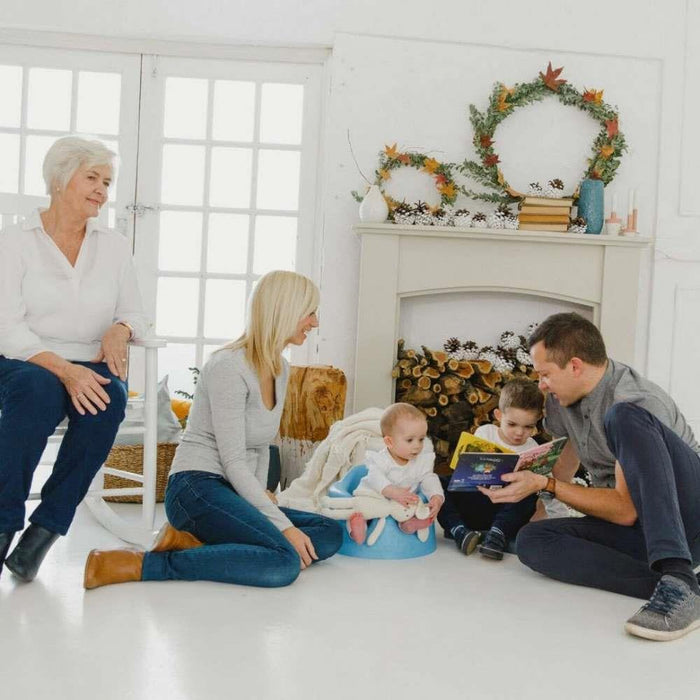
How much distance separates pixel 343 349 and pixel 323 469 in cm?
115

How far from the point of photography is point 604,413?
98.7 inches

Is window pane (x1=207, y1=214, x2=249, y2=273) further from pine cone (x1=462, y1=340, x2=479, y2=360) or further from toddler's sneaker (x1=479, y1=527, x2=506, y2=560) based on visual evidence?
toddler's sneaker (x1=479, y1=527, x2=506, y2=560)

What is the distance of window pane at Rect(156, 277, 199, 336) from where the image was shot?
4.46m

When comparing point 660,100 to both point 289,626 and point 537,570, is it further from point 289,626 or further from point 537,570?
point 289,626

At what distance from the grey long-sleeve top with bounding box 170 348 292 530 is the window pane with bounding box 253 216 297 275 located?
6.32 ft

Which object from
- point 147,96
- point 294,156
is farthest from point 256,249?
point 147,96

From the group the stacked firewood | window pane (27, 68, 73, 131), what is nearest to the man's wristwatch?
the stacked firewood

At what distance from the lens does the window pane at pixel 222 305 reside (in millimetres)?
4480

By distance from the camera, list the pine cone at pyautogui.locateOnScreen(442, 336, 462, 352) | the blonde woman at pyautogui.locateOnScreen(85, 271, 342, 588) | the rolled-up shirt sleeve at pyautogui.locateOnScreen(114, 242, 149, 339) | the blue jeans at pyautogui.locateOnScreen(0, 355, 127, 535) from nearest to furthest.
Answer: the blue jeans at pyautogui.locateOnScreen(0, 355, 127, 535)
the blonde woman at pyautogui.locateOnScreen(85, 271, 342, 588)
the rolled-up shirt sleeve at pyautogui.locateOnScreen(114, 242, 149, 339)
the pine cone at pyautogui.locateOnScreen(442, 336, 462, 352)

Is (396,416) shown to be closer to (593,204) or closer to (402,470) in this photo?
(402,470)

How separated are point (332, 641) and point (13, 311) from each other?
126cm

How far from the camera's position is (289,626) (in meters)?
2.11

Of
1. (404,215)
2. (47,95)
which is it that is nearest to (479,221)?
(404,215)

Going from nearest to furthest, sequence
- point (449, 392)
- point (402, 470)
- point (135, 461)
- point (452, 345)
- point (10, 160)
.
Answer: point (402, 470)
point (135, 461)
point (449, 392)
point (452, 345)
point (10, 160)
